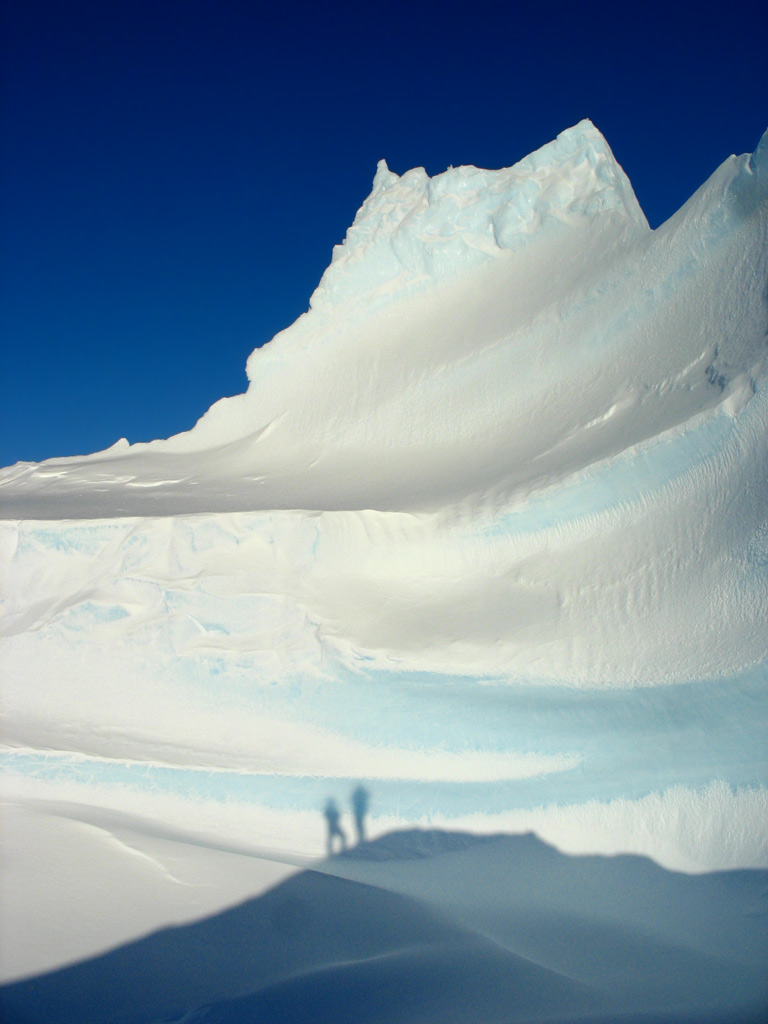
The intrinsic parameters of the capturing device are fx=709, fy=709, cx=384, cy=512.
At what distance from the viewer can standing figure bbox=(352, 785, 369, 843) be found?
366cm

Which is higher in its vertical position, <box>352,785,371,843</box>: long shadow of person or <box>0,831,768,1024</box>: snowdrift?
<box>352,785,371,843</box>: long shadow of person

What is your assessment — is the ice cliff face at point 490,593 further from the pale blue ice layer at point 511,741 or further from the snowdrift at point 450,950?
the snowdrift at point 450,950

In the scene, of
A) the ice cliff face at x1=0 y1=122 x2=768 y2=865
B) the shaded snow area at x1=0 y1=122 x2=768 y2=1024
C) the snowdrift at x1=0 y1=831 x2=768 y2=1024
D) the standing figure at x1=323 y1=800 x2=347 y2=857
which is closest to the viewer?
the snowdrift at x1=0 y1=831 x2=768 y2=1024

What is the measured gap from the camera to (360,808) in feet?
12.3

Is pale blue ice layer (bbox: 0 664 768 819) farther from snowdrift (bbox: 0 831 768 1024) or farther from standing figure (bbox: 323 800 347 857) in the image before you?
snowdrift (bbox: 0 831 768 1024)

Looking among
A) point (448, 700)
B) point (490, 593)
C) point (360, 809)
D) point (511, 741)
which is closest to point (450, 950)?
point (360, 809)

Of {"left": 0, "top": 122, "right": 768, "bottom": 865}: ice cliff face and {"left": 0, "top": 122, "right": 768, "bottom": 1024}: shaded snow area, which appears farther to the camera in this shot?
{"left": 0, "top": 122, "right": 768, "bottom": 865}: ice cliff face

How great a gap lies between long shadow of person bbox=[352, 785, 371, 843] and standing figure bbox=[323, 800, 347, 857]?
81mm

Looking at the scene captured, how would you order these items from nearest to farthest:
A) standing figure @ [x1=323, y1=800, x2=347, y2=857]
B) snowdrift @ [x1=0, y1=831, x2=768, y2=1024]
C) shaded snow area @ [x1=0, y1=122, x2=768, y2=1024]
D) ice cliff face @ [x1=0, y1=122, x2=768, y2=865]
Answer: snowdrift @ [x1=0, y1=831, x2=768, y2=1024], shaded snow area @ [x1=0, y1=122, x2=768, y2=1024], standing figure @ [x1=323, y1=800, x2=347, y2=857], ice cliff face @ [x1=0, y1=122, x2=768, y2=865]

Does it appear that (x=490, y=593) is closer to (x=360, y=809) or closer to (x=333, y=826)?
(x=360, y=809)

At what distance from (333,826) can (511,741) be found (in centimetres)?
106

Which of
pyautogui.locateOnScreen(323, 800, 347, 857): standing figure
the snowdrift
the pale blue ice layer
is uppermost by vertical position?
the pale blue ice layer

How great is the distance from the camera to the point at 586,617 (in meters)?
4.28

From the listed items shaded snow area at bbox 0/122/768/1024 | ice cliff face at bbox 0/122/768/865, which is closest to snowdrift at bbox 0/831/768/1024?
shaded snow area at bbox 0/122/768/1024
